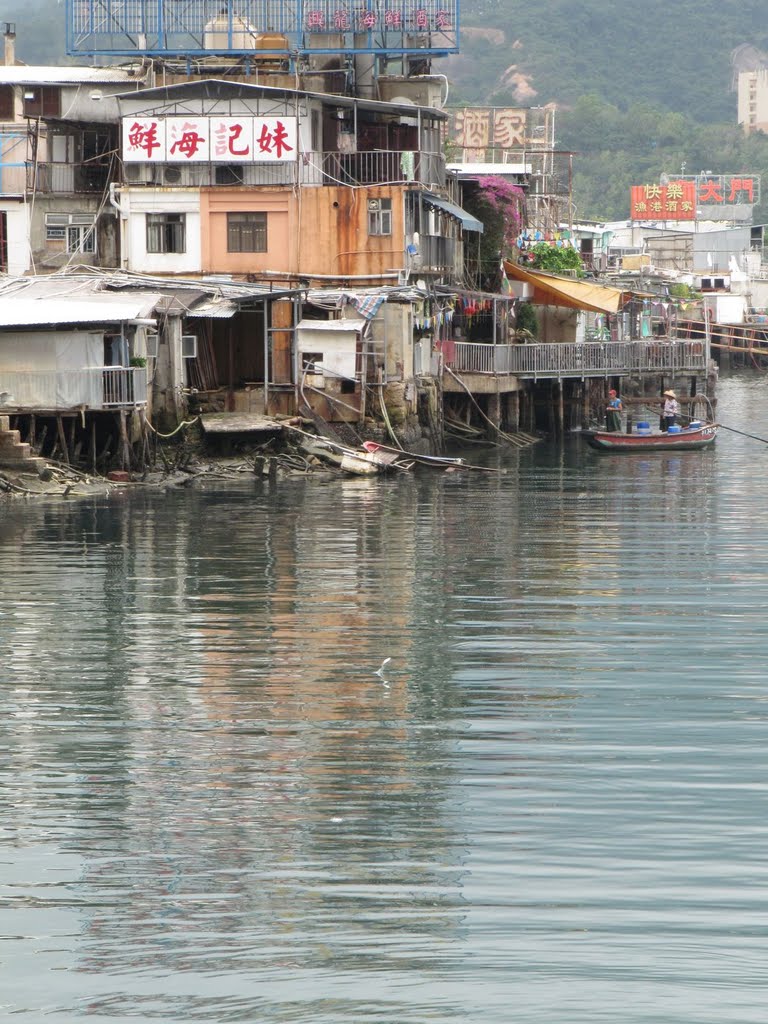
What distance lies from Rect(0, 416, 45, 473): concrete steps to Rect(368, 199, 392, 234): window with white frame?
1405 centimetres

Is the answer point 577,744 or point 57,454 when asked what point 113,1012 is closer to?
point 577,744

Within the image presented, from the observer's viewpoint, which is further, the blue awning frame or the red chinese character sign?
the blue awning frame

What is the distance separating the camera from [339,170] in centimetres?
4653

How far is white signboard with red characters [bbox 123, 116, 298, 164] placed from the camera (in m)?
45.4

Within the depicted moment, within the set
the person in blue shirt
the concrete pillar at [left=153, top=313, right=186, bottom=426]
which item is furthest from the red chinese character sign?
the person in blue shirt

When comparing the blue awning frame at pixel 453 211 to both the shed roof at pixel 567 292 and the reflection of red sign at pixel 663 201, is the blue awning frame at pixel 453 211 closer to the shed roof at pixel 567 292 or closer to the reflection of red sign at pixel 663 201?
the shed roof at pixel 567 292

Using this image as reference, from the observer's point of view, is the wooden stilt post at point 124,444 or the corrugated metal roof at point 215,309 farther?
the corrugated metal roof at point 215,309

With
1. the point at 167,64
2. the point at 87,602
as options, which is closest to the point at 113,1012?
the point at 87,602

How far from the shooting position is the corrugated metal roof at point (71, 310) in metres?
36.7

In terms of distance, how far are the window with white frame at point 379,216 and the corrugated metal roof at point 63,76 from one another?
9572mm

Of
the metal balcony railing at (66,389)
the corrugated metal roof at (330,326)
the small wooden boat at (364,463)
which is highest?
the corrugated metal roof at (330,326)

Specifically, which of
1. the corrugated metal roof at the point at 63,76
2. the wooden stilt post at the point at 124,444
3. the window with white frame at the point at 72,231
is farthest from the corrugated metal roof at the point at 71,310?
the corrugated metal roof at the point at 63,76

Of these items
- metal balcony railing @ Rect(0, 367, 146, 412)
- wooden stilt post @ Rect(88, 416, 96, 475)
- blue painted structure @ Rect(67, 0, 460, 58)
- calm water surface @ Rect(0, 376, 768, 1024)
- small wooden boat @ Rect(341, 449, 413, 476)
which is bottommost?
calm water surface @ Rect(0, 376, 768, 1024)

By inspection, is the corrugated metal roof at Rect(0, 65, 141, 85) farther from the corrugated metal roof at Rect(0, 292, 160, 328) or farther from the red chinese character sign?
the corrugated metal roof at Rect(0, 292, 160, 328)
